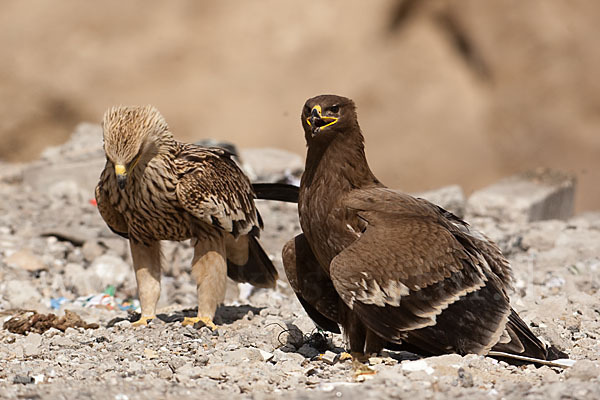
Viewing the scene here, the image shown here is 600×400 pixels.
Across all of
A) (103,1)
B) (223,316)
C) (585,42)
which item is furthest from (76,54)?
(223,316)

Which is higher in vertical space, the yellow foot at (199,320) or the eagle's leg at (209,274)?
the eagle's leg at (209,274)

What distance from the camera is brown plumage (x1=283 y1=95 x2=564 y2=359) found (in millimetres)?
4586

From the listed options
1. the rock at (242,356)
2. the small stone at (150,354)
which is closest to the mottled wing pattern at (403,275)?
the rock at (242,356)

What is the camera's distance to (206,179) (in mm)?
6164

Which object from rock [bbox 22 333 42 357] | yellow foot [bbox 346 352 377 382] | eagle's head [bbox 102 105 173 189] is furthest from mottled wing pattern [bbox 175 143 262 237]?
yellow foot [bbox 346 352 377 382]

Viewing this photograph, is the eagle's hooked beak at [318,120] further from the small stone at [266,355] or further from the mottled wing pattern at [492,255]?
the small stone at [266,355]

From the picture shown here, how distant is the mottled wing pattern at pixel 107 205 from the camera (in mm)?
6137

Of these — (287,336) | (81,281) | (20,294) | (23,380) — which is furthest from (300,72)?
(23,380)

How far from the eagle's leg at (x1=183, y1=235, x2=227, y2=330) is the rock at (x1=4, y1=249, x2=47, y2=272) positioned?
2658 mm

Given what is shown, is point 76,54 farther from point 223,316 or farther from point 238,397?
point 238,397

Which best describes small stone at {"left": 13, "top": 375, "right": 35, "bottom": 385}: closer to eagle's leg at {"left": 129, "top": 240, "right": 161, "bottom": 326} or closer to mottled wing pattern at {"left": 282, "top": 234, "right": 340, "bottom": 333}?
mottled wing pattern at {"left": 282, "top": 234, "right": 340, "bottom": 333}

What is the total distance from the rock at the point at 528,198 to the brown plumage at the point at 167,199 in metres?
4.96

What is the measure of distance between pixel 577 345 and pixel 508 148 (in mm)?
13128

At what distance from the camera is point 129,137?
18.4 feet
